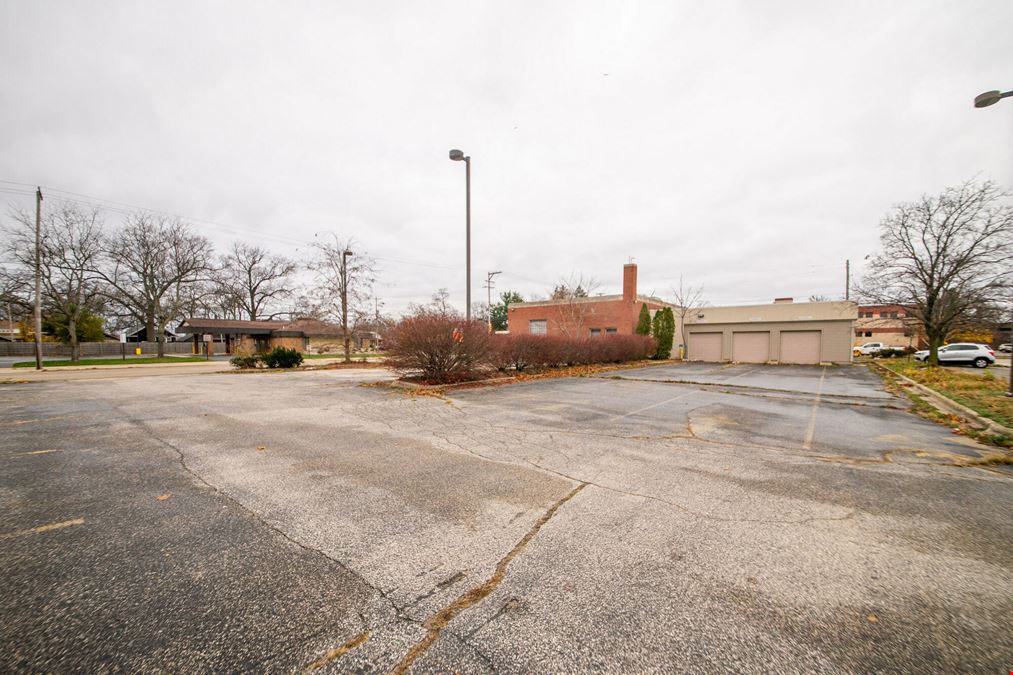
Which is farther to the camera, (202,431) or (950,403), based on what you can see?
(950,403)

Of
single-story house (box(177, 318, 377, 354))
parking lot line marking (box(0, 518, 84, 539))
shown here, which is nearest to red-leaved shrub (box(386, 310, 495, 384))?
parking lot line marking (box(0, 518, 84, 539))

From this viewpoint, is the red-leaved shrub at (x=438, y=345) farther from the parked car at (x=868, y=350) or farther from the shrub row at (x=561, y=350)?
the parked car at (x=868, y=350)

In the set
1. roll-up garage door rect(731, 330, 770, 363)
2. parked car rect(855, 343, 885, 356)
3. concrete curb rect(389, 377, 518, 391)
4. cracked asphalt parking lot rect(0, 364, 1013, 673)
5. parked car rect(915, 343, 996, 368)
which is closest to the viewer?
cracked asphalt parking lot rect(0, 364, 1013, 673)

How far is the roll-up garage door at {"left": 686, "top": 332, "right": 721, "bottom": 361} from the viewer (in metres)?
32.2

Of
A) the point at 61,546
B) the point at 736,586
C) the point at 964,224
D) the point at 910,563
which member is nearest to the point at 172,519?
the point at 61,546

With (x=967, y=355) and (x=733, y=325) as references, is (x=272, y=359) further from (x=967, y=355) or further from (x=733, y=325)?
(x=967, y=355)

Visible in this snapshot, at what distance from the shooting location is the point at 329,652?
186 centimetres

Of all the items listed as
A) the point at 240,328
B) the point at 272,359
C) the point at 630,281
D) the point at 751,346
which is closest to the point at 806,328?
the point at 751,346

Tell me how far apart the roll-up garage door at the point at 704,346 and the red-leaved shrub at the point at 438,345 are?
2618cm

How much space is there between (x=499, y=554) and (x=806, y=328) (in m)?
34.0

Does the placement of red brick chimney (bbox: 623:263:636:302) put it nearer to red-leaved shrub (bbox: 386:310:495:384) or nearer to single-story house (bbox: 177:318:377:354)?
red-leaved shrub (bbox: 386:310:495:384)

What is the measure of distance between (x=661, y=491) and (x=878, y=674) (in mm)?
2213

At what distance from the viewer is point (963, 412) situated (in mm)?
8258

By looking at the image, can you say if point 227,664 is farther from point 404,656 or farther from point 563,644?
point 563,644
